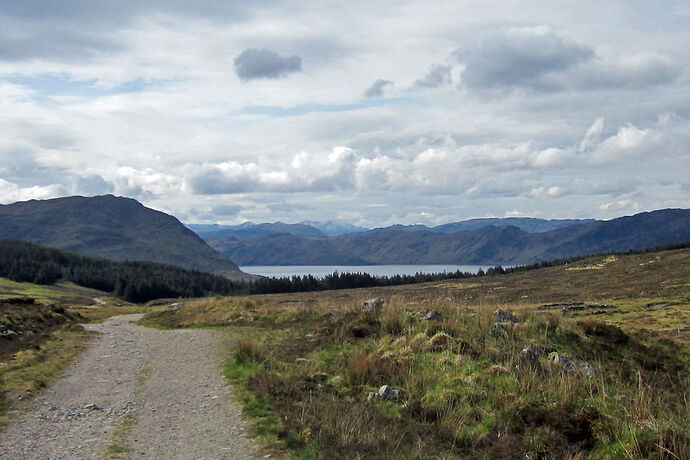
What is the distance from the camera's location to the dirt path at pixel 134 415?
27.6 feet

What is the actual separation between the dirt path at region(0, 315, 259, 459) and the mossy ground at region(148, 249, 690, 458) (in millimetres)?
755

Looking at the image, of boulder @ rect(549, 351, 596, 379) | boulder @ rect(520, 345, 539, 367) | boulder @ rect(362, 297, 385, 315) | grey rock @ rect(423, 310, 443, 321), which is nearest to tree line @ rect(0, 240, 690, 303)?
boulder @ rect(362, 297, 385, 315)

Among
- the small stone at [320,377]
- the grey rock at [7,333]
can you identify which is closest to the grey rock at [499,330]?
the small stone at [320,377]

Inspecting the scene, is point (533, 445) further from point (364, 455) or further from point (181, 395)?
→ point (181, 395)

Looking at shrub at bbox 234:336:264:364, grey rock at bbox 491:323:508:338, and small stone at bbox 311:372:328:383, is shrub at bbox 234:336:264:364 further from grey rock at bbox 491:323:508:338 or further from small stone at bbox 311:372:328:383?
grey rock at bbox 491:323:508:338

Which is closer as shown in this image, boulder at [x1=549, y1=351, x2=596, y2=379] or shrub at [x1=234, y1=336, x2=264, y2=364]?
boulder at [x1=549, y1=351, x2=596, y2=379]

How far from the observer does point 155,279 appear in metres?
113

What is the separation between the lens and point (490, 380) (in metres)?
11.1

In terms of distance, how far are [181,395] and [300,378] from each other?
2.89 m

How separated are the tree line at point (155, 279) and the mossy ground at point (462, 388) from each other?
8114 centimetres

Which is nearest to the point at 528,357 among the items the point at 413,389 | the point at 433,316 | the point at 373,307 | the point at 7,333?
the point at 413,389

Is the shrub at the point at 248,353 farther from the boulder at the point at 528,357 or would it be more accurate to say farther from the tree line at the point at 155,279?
the tree line at the point at 155,279

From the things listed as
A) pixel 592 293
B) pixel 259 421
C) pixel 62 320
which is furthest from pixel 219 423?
pixel 592 293

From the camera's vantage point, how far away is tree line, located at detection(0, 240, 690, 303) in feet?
331
